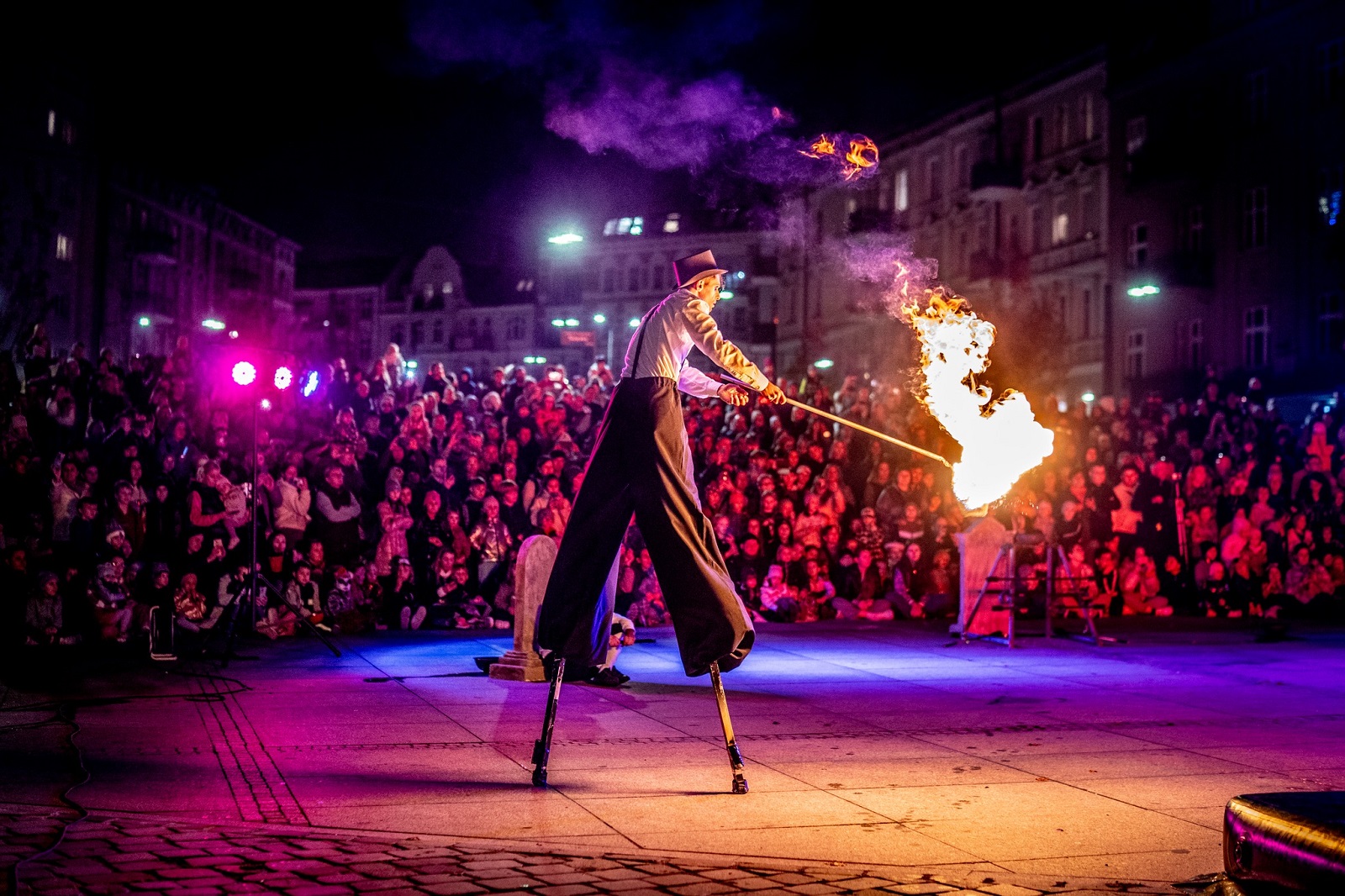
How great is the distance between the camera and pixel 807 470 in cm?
1677

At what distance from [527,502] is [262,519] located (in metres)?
2.88

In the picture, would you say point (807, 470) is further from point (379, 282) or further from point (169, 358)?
point (379, 282)

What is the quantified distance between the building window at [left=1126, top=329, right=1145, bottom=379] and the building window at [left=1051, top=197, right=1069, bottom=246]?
495 centimetres

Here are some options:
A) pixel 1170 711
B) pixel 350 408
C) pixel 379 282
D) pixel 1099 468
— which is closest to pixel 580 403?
pixel 350 408

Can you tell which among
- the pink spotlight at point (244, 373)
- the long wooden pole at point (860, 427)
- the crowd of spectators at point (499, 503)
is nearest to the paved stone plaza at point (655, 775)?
the long wooden pole at point (860, 427)

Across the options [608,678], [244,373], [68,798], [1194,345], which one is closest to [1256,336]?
[1194,345]

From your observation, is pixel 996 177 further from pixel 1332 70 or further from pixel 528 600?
pixel 528 600

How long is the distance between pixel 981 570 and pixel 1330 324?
2343 cm

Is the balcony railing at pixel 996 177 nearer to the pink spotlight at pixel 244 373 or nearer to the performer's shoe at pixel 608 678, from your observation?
the pink spotlight at pixel 244 373

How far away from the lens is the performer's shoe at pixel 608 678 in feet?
33.7

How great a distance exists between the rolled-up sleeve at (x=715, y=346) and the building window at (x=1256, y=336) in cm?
3291

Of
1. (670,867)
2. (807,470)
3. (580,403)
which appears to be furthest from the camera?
(580,403)

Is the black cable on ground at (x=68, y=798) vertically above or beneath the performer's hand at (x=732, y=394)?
beneath

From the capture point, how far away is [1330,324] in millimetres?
33844
